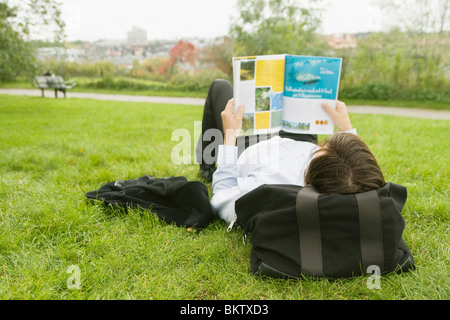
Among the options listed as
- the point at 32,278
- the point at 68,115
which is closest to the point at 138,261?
the point at 32,278

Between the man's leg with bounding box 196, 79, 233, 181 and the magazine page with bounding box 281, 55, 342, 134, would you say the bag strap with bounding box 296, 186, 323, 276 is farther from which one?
the man's leg with bounding box 196, 79, 233, 181

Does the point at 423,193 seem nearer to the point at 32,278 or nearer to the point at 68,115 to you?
the point at 32,278

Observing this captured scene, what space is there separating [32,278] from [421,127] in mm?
5751

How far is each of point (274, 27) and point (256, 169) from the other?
36.6 feet

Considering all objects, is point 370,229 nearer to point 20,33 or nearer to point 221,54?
point 20,33

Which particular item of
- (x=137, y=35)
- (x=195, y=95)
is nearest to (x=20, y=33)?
(x=195, y=95)

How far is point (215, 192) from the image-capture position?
1.99m

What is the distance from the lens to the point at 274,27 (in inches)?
465

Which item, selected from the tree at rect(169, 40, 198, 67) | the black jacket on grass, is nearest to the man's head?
the black jacket on grass

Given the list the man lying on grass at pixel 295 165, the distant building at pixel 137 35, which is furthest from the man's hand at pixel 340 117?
the distant building at pixel 137 35

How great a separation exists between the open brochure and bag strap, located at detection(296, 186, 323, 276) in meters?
0.66

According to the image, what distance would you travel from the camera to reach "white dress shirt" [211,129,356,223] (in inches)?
68.4

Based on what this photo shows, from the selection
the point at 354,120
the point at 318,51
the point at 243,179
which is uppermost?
the point at 318,51

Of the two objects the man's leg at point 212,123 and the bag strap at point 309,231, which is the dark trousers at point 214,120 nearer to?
the man's leg at point 212,123
